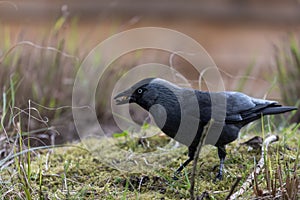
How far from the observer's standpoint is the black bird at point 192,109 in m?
2.32

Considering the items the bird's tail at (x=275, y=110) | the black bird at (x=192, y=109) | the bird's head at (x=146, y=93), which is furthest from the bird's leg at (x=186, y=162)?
the bird's tail at (x=275, y=110)

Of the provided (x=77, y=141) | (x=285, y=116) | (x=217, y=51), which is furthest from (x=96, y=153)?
(x=217, y=51)

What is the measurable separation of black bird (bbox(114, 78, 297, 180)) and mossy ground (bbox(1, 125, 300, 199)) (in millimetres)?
117

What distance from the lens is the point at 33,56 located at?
3.79m

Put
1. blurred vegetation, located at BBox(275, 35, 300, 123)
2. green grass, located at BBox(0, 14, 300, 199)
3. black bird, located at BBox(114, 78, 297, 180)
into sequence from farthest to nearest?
blurred vegetation, located at BBox(275, 35, 300, 123)
black bird, located at BBox(114, 78, 297, 180)
green grass, located at BBox(0, 14, 300, 199)

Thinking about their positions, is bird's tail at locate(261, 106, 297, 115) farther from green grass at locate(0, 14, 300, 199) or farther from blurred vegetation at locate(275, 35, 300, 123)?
blurred vegetation at locate(275, 35, 300, 123)

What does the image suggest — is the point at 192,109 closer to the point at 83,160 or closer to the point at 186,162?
the point at 186,162

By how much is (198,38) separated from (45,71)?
3520mm

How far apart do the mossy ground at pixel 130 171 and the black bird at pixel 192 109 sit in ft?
0.38

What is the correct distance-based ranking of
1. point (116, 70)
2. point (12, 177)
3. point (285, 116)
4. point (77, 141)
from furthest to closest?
point (116, 70), point (285, 116), point (77, 141), point (12, 177)

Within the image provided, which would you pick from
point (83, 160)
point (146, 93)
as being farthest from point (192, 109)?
point (83, 160)

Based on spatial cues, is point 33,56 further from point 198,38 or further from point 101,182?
point 198,38

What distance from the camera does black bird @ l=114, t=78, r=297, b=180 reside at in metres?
2.32

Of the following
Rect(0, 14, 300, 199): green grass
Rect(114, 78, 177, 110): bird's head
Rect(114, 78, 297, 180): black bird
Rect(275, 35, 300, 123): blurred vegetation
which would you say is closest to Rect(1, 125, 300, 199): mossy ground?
Rect(0, 14, 300, 199): green grass
